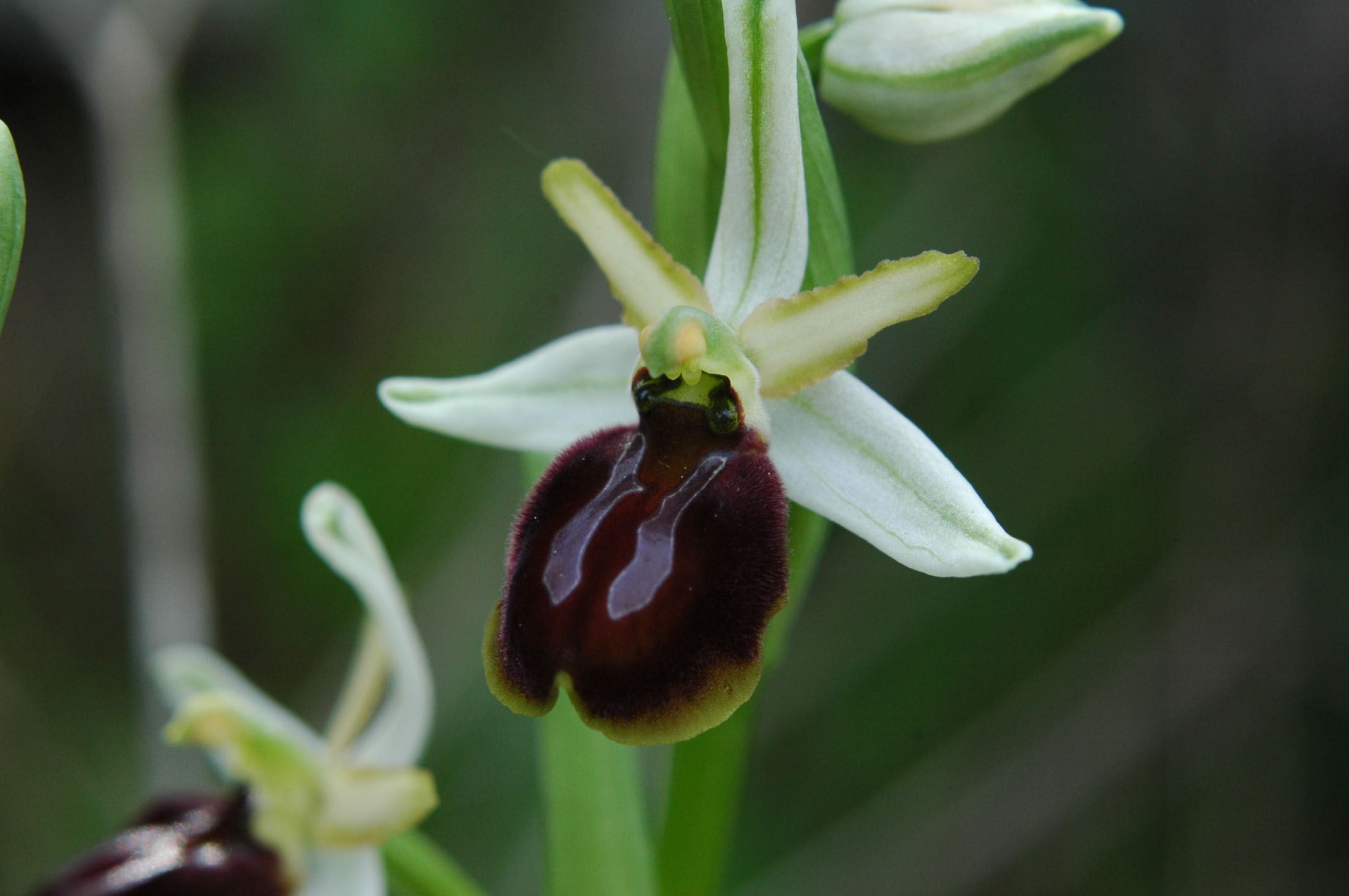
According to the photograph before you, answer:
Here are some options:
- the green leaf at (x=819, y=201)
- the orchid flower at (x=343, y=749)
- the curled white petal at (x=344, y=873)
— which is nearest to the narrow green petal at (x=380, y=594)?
the orchid flower at (x=343, y=749)

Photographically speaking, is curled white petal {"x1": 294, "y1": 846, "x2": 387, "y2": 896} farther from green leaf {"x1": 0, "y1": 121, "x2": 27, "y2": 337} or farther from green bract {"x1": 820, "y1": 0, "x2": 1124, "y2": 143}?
green bract {"x1": 820, "y1": 0, "x2": 1124, "y2": 143}

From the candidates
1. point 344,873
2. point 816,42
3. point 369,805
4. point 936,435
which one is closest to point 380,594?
point 369,805

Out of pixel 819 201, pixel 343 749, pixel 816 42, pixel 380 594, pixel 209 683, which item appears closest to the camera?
pixel 819 201

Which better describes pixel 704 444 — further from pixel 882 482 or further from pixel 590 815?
pixel 590 815

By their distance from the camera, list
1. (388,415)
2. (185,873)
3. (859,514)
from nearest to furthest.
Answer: (859,514) < (185,873) < (388,415)

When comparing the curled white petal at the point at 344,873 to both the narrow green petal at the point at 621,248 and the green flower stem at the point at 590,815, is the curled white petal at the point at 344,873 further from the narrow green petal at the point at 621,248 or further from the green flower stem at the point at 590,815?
the narrow green petal at the point at 621,248

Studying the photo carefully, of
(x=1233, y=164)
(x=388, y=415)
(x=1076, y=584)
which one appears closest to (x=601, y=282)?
(x=388, y=415)

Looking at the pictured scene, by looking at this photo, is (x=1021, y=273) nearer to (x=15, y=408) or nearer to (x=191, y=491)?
(x=191, y=491)
